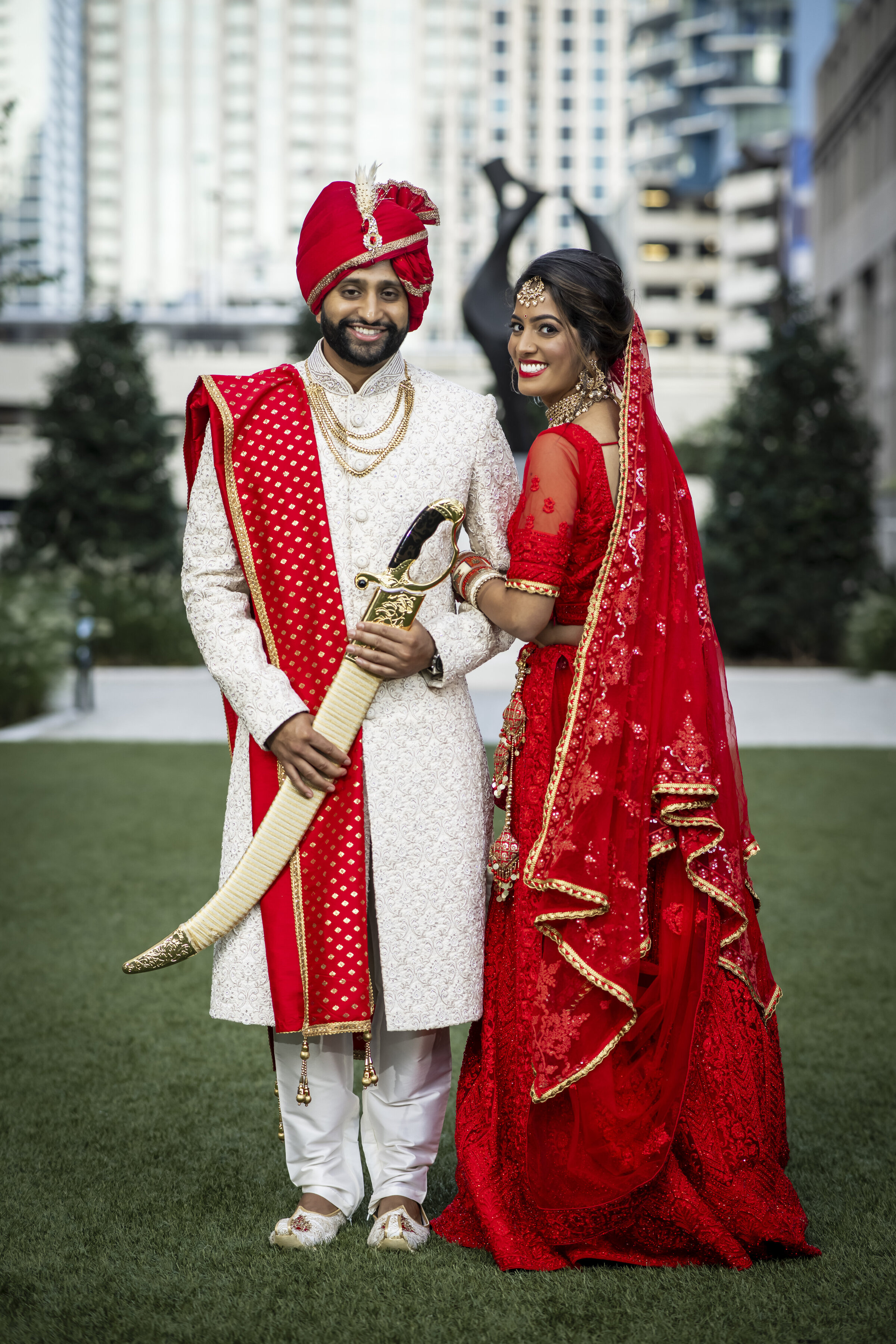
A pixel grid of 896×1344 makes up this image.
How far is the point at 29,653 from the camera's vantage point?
458 inches

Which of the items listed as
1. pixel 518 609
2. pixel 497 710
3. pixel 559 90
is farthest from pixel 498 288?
pixel 559 90

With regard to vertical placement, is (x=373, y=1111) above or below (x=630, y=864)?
below

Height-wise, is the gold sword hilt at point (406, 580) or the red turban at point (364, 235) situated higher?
the red turban at point (364, 235)

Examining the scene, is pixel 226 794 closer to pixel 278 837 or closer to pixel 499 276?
pixel 278 837

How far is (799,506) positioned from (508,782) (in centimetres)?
1484

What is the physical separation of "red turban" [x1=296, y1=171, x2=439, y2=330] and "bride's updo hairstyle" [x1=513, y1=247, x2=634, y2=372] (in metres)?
0.22

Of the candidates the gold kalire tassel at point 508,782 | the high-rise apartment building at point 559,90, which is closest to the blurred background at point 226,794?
the gold kalire tassel at point 508,782

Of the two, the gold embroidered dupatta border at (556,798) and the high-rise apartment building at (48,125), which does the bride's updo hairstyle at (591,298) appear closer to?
the gold embroidered dupatta border at (556,798)

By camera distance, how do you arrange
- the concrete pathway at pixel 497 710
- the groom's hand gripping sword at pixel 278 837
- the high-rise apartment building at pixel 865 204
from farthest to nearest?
1. the high-rise apartment building at pixel 865 204
2. the concrete pathway at pixel 497 710
3. the groom's hand gripping sword at pixel 278 837

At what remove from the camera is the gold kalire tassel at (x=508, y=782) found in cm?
267

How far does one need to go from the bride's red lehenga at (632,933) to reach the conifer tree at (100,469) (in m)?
17.8

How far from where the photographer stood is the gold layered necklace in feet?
8.96

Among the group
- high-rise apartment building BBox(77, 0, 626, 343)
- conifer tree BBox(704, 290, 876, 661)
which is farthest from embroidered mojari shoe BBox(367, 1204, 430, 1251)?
high-rise apartment building BBox(77, 0, 626, 343)

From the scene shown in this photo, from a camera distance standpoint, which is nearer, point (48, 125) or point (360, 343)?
point (360, 343)
